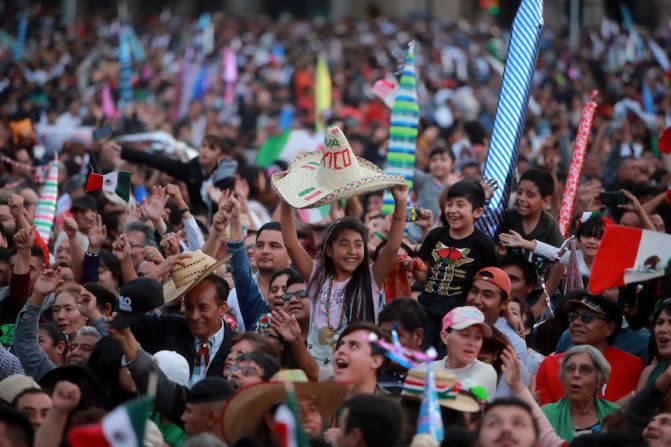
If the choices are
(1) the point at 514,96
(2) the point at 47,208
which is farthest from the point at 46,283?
(1) the point at 514,96

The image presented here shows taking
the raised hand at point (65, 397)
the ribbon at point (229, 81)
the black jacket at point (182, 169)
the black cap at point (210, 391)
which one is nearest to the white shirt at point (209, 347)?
the black cap at point (210, 391)

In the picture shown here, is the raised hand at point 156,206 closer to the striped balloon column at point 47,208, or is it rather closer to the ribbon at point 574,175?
the striped balloon column at point 47,208

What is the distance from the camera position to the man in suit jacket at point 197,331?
844cm

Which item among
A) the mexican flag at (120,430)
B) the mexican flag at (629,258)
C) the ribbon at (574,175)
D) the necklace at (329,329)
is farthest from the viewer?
the ribbon at (574,175)

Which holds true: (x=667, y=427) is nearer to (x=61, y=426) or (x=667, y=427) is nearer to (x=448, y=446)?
(x=448, y=446)

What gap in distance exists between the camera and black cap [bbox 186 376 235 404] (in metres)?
6.82

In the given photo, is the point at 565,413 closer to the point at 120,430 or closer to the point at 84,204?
the point at 120,430

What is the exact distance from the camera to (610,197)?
998 cm

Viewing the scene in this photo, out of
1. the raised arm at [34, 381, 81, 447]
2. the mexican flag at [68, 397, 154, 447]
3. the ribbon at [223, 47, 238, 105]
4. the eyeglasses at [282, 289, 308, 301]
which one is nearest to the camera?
the mexican flag at [68, 397, 154, 447]

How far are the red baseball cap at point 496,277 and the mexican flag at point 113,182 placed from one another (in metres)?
2.79

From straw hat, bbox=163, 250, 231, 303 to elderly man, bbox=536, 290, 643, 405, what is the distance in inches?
80.6

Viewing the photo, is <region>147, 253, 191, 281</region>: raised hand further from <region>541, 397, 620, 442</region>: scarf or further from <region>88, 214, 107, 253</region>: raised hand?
<region>541, 397, 620, 442</region>: scarf

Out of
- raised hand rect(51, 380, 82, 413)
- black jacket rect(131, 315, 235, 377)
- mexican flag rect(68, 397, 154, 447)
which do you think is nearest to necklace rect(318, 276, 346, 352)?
black jacket rect(131, 315, 235, 377)

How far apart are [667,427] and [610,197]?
3438mm
